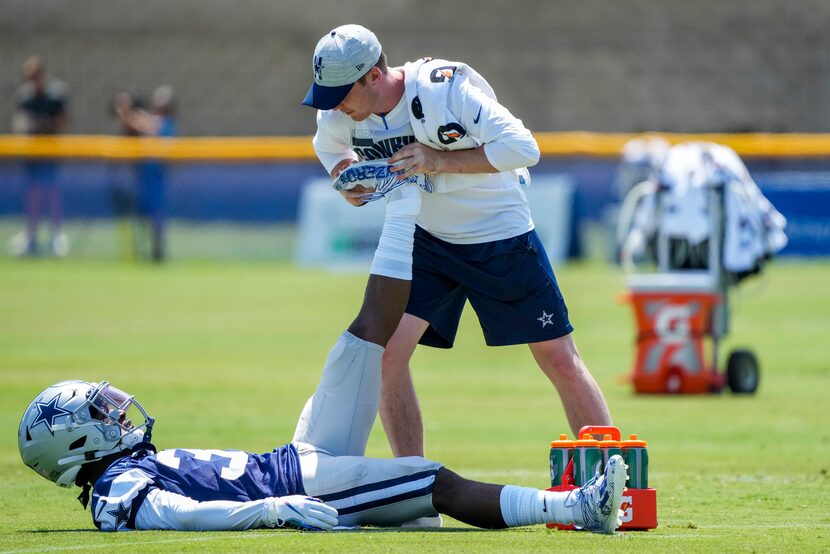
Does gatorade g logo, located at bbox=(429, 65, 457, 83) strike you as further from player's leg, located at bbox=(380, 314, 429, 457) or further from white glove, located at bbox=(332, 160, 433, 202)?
player's leg, located at bbox=(380, 314, 429, 457)

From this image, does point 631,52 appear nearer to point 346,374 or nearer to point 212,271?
point 212,271

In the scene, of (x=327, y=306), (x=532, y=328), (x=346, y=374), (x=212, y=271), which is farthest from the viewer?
(x=212, y=271)

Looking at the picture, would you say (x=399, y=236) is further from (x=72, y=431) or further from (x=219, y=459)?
(x=72, y=431)

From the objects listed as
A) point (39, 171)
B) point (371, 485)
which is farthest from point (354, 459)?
point (39, 171)

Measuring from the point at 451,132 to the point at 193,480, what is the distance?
6.02ft

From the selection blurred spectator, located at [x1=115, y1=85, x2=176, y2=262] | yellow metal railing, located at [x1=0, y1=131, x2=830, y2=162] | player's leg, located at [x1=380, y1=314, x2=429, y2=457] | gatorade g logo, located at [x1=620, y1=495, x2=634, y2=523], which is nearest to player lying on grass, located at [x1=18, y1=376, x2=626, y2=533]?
gatorade g logo, located at [x1=620, y1=495, x2=634, y2=523]

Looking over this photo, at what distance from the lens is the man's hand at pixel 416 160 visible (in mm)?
6238

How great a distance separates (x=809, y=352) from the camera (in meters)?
14.0

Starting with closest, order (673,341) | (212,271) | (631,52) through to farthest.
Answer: (673,341) < (212,271) < (631,52)

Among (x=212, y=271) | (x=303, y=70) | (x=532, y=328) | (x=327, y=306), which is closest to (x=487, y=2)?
(x=303, y=70)

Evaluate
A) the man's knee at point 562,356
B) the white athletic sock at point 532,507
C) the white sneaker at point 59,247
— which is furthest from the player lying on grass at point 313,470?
the white sneaker at point 59,247

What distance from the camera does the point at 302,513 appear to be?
5.60 m

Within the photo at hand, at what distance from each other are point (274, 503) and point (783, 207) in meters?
14.6

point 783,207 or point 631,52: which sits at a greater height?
point 631,52
